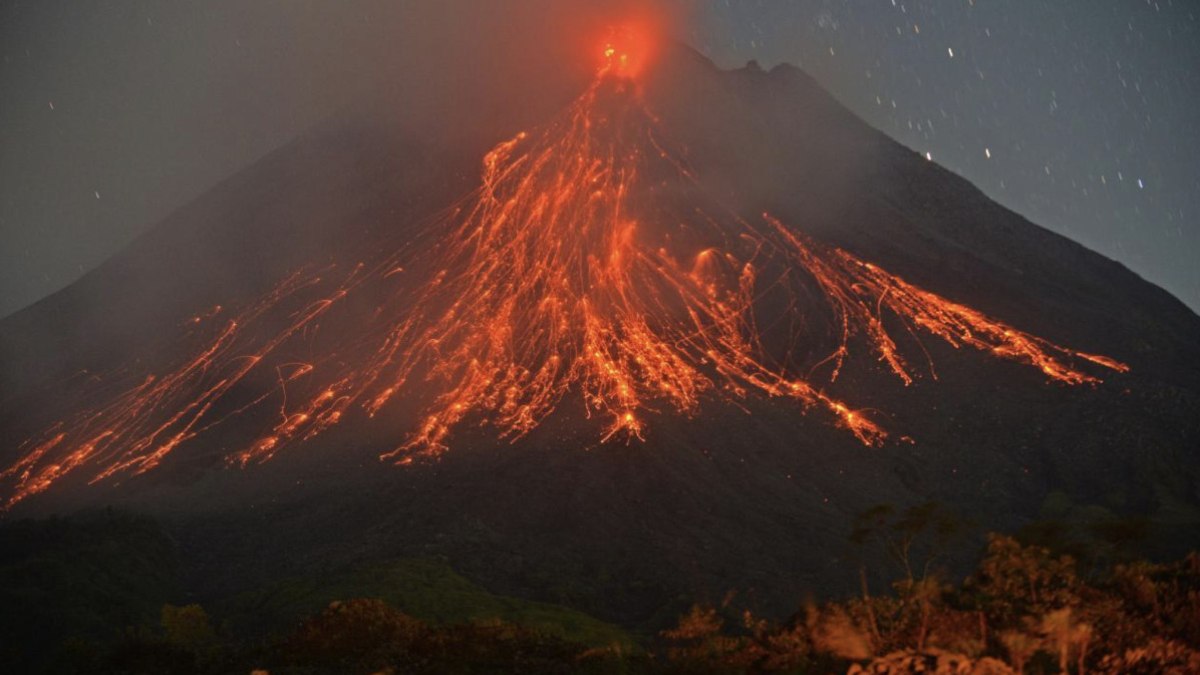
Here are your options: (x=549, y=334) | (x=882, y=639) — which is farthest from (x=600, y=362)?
(x=882, y=639)

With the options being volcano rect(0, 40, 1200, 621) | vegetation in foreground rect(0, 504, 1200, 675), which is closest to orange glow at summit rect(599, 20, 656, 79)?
volcano rect(0, 40, 1200, 621)

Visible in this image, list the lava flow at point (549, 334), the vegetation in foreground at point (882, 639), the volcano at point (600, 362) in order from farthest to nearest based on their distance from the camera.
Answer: the lava flow at point (549, 334) → the volcano at point (600, 362) → the vegetation in foreground at point (882, 639)

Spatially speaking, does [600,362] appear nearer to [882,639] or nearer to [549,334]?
[549,334]

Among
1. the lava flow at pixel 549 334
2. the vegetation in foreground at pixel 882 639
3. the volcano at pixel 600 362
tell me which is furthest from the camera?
the lava flow at pixel 549 334

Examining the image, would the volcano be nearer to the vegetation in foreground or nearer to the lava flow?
the lava flow

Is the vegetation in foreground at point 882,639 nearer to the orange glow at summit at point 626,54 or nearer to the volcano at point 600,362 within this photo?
the volcano at point 600,362

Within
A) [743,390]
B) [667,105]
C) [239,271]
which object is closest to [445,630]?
[743,390]

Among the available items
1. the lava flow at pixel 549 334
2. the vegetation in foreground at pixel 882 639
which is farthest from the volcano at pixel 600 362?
the vegetation in foreground at pixel 882 639
